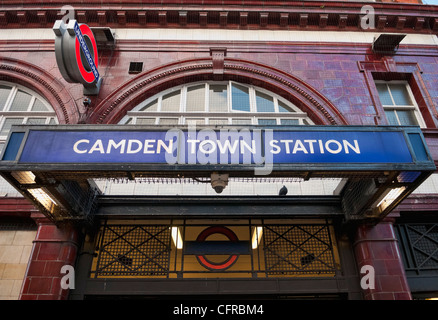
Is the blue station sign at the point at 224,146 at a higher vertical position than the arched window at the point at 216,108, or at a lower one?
lower

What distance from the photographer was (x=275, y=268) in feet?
23.9

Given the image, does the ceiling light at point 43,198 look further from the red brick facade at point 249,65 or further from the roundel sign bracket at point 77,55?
the roundel sign bracket at point 77,55

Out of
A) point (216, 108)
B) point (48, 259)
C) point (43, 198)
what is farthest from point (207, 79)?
point (48, 259)

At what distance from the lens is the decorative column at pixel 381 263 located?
22.1ft

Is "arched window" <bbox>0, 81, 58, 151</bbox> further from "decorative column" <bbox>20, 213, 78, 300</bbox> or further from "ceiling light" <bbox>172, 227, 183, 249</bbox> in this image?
"ceiling light" <bbox>172, 227, 183, 249</bbox>

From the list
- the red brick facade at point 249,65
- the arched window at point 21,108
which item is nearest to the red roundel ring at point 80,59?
the red brick facade at point 249,65

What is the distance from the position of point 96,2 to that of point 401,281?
1141cm

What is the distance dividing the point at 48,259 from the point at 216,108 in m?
5.81

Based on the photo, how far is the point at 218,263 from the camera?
7.32 m

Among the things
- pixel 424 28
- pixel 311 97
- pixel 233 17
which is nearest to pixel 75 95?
pixel 233 17

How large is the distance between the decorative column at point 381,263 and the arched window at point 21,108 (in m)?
8.44

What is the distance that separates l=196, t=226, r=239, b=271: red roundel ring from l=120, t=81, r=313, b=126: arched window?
316cm
